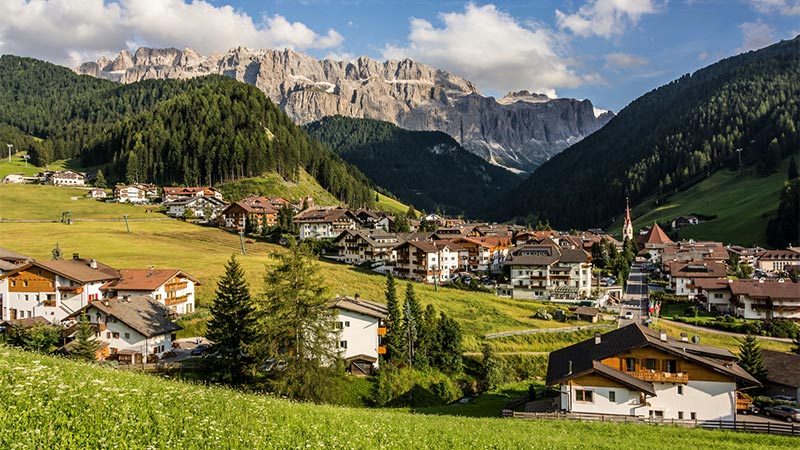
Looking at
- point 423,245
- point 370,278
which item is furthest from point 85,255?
point 423,245

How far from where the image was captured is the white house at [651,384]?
109ft

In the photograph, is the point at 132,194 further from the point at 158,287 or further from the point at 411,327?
the point at 411,327

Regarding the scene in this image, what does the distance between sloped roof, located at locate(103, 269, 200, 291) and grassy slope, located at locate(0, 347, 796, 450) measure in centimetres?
4025

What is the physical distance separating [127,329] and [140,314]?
2.50 metres

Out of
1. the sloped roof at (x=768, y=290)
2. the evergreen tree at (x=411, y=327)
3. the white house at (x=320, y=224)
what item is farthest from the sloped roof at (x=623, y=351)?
the white house at (x=320, y=224)

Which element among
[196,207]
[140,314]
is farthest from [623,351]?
[196,207]

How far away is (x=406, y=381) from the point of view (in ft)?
158

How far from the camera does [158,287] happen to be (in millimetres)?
55625

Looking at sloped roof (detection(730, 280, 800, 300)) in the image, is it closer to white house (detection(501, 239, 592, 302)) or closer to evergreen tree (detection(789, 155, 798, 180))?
white house (detection(501, 239, 592, 302))

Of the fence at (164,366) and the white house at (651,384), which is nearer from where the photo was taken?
the white house at (651,384)

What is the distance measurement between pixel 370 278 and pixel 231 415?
228 feet

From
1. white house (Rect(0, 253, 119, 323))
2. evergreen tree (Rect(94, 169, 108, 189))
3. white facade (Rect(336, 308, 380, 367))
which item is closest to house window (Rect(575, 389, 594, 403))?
white facade (Rect(336, 308, 380, 367))

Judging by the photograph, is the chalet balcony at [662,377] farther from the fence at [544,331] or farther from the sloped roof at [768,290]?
the sloped roof at [768,290]

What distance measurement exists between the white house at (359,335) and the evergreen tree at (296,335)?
39.1 ft
